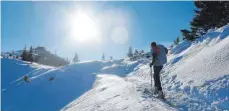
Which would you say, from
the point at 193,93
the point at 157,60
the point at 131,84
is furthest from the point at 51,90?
the point at 193,93

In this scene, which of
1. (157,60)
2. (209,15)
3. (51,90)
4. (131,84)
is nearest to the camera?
(157,60)

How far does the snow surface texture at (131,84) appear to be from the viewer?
35.1 ft

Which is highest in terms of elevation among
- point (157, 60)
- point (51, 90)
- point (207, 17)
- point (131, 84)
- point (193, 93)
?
point (207, 17)

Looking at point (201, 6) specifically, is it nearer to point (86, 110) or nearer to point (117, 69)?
point (117, 69)

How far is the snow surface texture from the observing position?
10703 millimetres

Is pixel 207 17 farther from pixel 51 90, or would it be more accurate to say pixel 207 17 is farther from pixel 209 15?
pixel 51 90

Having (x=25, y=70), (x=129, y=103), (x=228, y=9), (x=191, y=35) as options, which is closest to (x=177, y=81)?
(x=129, y=103)

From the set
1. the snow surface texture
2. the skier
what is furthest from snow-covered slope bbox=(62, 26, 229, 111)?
the skier

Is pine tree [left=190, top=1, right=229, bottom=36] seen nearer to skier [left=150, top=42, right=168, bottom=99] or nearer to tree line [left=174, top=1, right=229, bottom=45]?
tree line [left=174, top=1, right=229, bottom=45]

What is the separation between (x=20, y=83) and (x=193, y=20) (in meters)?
28.4

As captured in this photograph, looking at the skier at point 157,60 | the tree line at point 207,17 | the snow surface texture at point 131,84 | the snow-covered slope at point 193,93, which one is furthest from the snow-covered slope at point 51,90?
the skier at point 157,60

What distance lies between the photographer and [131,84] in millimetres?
17266

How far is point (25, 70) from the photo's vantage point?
58094mm

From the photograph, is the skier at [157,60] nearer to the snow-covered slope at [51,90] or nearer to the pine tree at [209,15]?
the snow-covered slope at [51,90]
